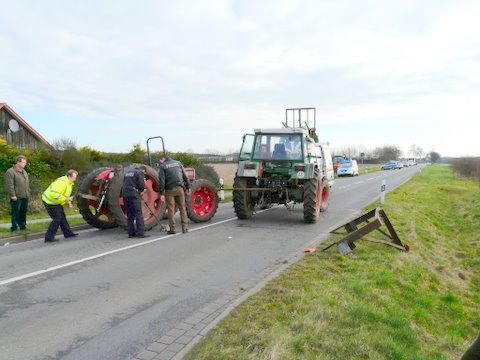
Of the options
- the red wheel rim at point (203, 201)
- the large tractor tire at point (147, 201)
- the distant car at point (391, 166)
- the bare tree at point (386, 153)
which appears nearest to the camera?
the large tractor tire at point (147, 201)

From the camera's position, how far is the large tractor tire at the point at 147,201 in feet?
31.9

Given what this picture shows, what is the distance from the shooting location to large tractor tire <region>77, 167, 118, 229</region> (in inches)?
404

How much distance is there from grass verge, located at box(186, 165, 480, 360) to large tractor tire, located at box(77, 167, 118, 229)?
17.2 ft

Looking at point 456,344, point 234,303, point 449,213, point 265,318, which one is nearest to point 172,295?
point 234,303

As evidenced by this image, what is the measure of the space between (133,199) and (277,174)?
4.24m

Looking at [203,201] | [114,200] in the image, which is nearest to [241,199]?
[203,201]

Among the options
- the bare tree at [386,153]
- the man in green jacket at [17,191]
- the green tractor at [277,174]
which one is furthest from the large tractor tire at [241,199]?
the bare tree at [386,153]

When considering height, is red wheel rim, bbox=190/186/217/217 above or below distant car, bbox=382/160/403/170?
above

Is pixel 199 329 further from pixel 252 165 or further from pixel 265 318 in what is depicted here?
pixel 252 165

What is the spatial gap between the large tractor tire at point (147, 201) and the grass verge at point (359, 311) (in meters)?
4.20

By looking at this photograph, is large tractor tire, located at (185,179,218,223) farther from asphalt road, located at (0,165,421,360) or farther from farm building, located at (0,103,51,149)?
farm building, located at (0,103,51,149)

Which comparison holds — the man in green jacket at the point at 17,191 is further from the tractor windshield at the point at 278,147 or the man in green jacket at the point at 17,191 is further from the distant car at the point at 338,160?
the distant car at the point at 338,160

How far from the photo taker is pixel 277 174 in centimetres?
1220

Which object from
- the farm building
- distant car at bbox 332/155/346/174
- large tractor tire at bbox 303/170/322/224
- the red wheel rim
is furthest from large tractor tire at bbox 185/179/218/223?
distant car at bbox 332/155/346/174
